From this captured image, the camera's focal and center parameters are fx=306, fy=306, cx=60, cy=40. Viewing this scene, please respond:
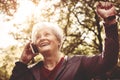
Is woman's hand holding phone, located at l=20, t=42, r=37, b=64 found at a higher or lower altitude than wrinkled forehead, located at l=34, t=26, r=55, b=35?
lower

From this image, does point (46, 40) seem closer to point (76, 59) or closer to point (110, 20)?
point (76, 59)

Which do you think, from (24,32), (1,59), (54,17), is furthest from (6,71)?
(54,17)

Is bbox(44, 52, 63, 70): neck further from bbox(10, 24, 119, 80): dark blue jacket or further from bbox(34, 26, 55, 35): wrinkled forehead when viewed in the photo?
bbox(34, 26, 55, 35): wrinkled forehead

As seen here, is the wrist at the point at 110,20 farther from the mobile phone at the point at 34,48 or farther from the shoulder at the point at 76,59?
the mobile phone at the point at 34,48

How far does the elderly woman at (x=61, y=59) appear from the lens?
3.30 m

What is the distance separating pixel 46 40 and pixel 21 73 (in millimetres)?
542

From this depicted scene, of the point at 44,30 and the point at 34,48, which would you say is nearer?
the point at 44,30

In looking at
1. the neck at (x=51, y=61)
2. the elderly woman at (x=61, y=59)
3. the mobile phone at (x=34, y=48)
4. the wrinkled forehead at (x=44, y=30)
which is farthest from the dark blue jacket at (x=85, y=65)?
the wrinkled forehead at (x=44, y=30)

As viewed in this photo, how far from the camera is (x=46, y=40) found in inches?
155

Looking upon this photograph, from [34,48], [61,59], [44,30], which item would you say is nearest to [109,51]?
[61,59]

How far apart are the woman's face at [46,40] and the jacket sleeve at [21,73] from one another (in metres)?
0.34

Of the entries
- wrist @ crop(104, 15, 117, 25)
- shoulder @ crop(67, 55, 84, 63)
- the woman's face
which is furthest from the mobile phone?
wrist @ crop(104, 15, 117, 25)

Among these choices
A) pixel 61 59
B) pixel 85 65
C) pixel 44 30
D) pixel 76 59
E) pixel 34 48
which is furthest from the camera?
pixel 34 48

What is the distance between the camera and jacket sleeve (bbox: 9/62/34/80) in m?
3.94
